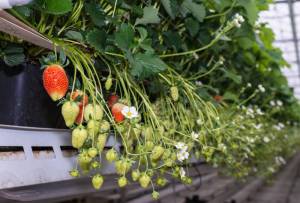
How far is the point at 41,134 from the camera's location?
2.23 feet

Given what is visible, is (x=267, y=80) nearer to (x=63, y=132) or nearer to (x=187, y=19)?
(x=187, y=19)

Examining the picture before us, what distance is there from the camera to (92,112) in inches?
24.3

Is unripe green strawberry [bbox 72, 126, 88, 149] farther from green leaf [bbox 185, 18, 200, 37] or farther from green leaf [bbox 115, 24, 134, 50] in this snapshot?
green leaf [bbox 185, 18, 200, 37]

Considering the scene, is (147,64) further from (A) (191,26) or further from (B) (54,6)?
(A) (191,26)

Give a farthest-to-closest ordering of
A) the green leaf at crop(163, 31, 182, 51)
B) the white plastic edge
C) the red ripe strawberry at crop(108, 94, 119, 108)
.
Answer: the green leaf at crop(163, 31, 182, 51), the red ripe strawberry at crop(108, 94, 119, 108), the white plastic edge

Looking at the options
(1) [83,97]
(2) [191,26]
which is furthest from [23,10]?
(2) [191,26]

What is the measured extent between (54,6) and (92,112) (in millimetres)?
175

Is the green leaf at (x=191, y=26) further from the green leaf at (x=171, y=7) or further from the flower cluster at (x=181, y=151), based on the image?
the flower cluster at (x=181, y=151)

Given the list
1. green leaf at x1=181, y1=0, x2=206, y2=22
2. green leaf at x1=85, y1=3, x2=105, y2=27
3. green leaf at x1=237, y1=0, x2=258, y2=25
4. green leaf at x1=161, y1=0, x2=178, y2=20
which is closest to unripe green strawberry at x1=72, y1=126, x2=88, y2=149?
green leaf at x1=85, y1=3, x2=105, y2=27

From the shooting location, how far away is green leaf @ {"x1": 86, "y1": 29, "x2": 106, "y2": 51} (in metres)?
0.69

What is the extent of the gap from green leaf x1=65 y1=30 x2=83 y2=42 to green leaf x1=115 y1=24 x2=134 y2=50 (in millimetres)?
71

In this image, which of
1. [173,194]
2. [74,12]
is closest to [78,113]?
[74,12]

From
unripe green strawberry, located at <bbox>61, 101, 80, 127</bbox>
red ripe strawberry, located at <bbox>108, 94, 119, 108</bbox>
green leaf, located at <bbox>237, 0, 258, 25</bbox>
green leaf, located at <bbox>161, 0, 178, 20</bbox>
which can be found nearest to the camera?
Result: unripe green strawberry, located at <bbox>61, 101, 80, 127</bbox>

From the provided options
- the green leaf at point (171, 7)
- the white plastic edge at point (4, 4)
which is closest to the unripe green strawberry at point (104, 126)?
the white plastic edge at point (4, 4)
